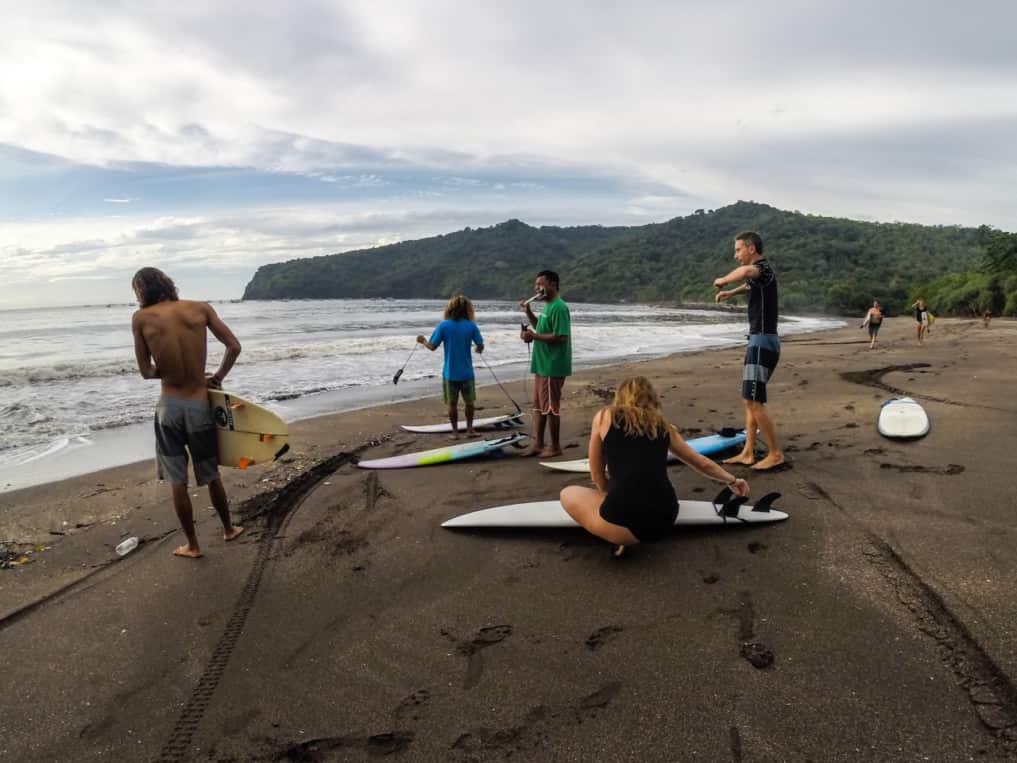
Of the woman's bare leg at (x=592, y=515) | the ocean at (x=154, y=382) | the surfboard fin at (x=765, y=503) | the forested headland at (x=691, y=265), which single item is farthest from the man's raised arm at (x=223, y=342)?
the forested headland at (x=691, y=265)

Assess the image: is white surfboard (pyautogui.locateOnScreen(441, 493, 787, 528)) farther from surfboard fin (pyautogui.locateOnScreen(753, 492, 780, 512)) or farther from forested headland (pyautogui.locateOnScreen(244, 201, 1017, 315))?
forested headland (pyautogui.locateOnScreen(244, 201, 1017, 315))

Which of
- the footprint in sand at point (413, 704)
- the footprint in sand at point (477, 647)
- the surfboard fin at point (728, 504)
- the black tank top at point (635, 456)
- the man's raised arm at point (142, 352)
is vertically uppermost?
the man's raised arm at point (142, 352)

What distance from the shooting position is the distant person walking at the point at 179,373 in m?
3.77

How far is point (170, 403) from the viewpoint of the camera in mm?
3898

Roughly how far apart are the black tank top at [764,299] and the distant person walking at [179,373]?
3958 mm

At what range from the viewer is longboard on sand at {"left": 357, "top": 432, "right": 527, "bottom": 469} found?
19.8 ft

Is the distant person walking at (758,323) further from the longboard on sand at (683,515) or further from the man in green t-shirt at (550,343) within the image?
the man in green t-shirt at (550,343)

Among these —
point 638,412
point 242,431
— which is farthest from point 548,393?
point 242,431

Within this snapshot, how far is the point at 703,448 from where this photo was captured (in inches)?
223

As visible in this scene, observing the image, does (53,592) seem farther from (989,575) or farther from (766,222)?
(766,222)

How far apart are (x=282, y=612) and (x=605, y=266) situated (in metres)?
102

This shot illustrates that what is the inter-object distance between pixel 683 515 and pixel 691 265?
312ft

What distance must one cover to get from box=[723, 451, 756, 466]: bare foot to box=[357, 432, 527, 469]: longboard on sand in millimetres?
2129

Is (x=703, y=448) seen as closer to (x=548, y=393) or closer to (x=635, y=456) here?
(x=548, y=393)
